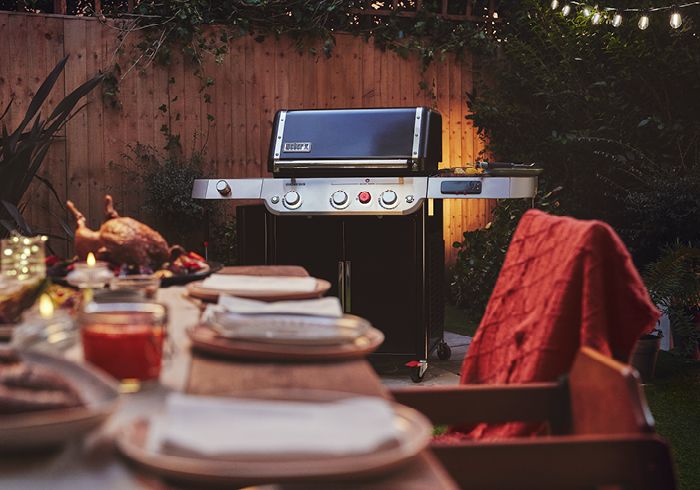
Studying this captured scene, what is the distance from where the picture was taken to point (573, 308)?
58.5 inches

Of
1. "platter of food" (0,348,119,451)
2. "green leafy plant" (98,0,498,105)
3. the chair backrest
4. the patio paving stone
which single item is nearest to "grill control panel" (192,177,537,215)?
the patio paving stone

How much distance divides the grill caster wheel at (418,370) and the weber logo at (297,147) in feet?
3.88

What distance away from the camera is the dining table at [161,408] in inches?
27.5

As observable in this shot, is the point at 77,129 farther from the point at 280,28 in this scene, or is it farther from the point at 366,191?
the point at 366,191

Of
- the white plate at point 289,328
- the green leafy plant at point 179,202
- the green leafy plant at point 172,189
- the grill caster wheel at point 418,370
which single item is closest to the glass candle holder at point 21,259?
the white plate at point 289,328

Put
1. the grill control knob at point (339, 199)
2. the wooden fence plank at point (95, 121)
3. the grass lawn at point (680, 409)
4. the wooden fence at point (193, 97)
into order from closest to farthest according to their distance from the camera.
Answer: the grass lawn at point (680, 409)
the grill control knob at point (339, 199)
the wooden fence at point (193, 97)
the wooden fence plank at point (95, 121)

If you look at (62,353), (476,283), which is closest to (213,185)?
(476,283)

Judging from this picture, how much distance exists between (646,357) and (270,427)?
12.1 ft

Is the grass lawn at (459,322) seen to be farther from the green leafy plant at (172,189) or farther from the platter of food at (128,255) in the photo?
the platter of food at (128,255)

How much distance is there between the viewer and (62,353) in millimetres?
1121

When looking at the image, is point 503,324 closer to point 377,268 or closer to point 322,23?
point 377,268

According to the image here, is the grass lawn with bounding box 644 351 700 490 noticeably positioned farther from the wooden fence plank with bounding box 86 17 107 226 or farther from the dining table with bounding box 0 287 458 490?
the wooden fence plank with bounding box 86 17 107 226

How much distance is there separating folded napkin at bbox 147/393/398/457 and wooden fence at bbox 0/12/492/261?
5.31m

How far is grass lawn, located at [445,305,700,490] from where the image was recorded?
2.97m
